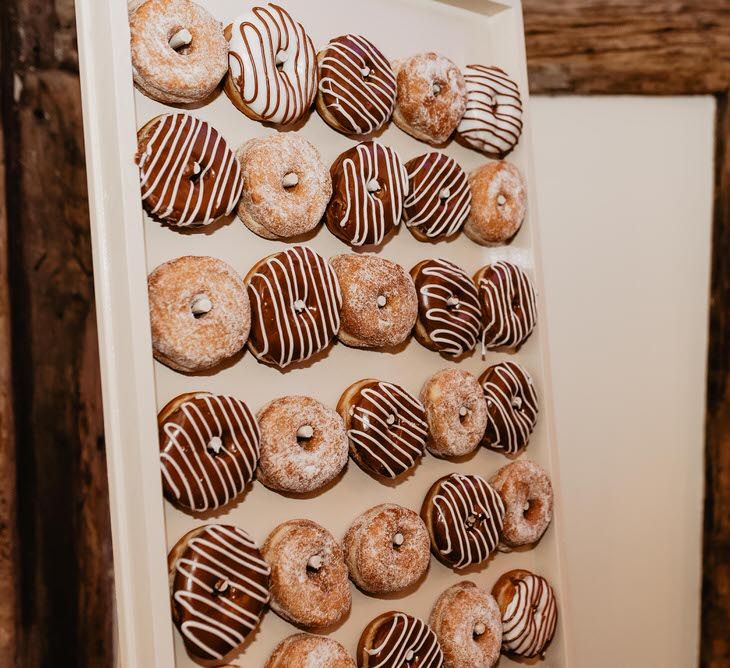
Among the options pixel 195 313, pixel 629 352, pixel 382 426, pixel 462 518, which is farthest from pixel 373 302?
pixel 629 352

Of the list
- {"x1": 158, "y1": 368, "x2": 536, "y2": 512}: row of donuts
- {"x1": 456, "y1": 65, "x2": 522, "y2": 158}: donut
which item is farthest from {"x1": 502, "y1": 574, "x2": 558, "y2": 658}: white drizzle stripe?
{"x1": 456, "y1": 65, "x2": 522, "y2": 158}: donut

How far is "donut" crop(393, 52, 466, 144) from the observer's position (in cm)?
143

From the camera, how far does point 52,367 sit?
162 centimetres

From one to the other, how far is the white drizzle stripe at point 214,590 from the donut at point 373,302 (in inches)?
14.8

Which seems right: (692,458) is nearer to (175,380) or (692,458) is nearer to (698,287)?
(698,287)

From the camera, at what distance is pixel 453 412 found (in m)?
1.41

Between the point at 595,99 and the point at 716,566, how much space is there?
50.9 inches

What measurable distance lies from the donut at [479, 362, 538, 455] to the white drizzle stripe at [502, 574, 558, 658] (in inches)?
10.2

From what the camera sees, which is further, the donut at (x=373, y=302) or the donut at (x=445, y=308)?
the donut at (x=445, y=308)

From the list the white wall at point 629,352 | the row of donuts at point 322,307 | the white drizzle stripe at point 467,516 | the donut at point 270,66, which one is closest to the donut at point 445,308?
the row of donuts at point 322,307

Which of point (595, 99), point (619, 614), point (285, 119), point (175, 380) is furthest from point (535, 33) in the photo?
point (619, 614)

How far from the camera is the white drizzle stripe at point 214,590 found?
1.09 meters

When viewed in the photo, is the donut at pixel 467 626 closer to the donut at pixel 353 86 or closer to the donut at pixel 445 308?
the donut at pixel 445 308

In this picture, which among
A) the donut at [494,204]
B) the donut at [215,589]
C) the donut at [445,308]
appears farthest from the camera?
the donut at [494,204]
